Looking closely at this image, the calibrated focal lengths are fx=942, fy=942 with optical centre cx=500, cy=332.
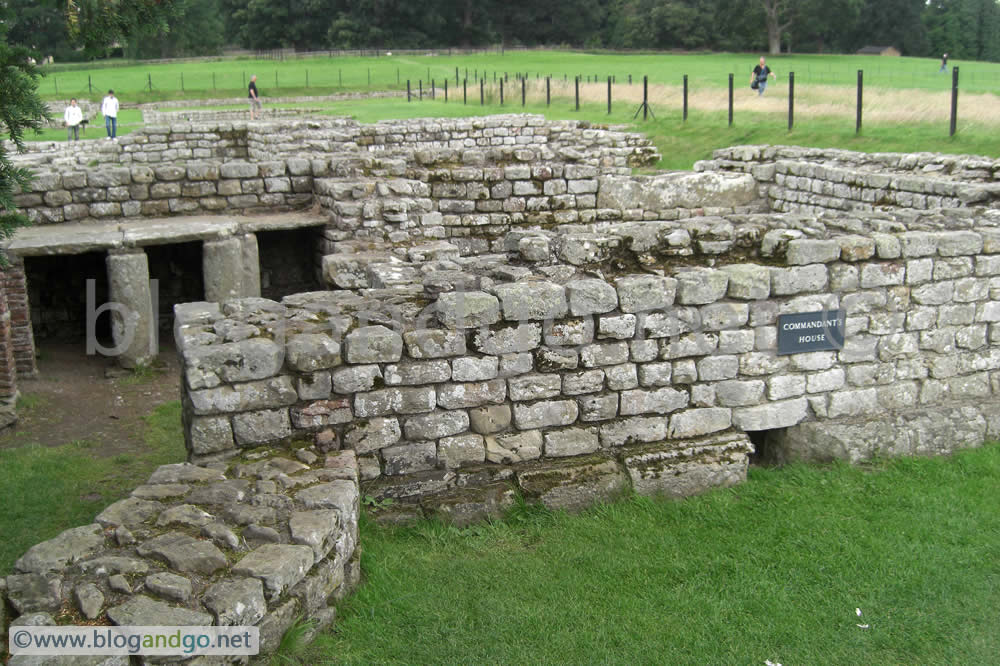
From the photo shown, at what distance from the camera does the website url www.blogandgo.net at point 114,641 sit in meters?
3.94

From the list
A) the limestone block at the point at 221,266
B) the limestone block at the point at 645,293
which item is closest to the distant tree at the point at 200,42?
the limestone block at the point at 221,266

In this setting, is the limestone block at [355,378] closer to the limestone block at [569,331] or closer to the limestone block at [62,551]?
the limestone block at [569,331]

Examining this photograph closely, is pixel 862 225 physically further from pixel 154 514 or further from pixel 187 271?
pixel 187 271

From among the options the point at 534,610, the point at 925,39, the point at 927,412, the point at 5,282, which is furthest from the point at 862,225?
the point at 925,39

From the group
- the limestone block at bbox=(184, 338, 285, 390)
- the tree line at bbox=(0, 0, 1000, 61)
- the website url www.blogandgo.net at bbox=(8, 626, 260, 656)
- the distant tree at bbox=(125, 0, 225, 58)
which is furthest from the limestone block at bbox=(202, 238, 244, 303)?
the distant tree at bbox=(125, 0, 225, 58)

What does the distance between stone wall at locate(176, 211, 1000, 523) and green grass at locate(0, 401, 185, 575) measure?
5.48 ft

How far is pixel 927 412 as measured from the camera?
769 centimetres

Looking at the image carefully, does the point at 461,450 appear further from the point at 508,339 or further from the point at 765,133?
the point at 765,133

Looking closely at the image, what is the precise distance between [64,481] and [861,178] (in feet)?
33.8

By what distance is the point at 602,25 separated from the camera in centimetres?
8425

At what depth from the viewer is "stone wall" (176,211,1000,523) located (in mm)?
6234

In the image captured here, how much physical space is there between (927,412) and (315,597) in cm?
528

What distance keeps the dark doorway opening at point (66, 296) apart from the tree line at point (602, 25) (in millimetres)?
58647

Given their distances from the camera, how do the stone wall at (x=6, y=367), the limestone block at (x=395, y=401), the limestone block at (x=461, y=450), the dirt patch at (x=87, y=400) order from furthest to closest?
the stone wall at (x=6, y=367)
the dirt patch at (x=87, y=400)
the limestone block at (x=461, y=450)
the limestone block at (x=395, y=401)
